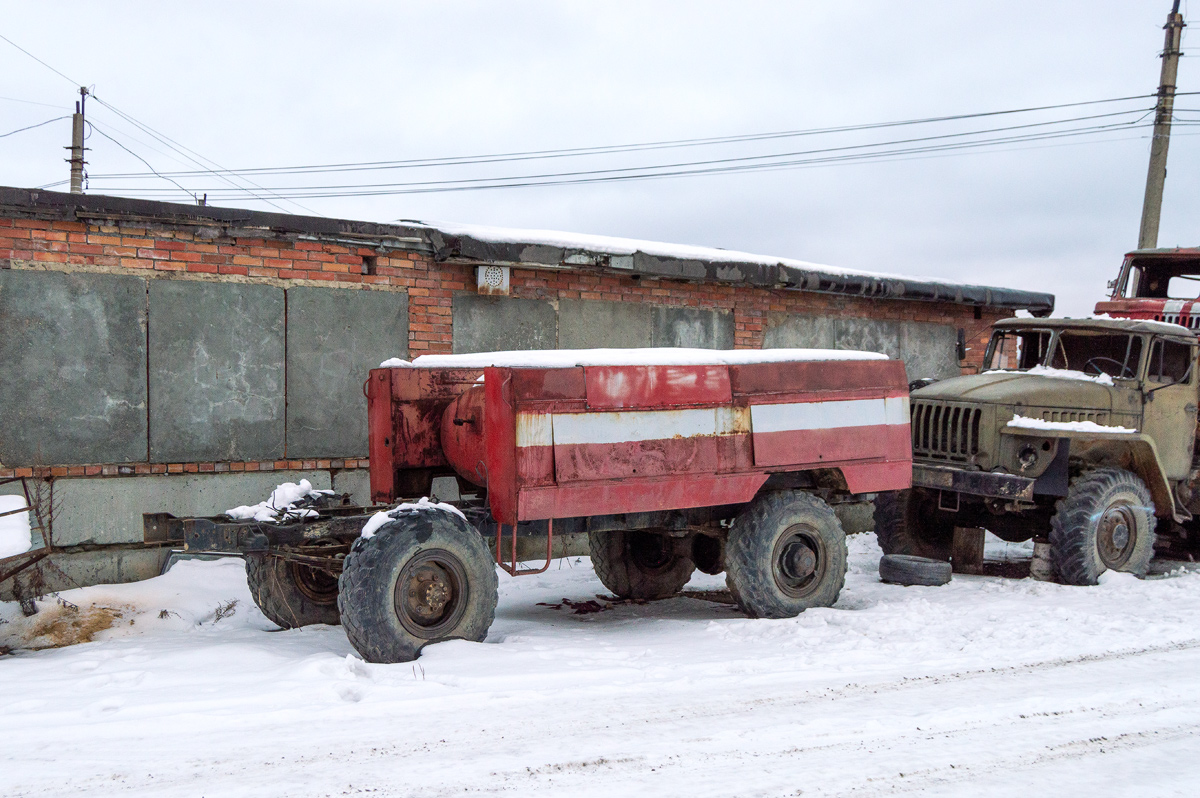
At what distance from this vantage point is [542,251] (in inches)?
362

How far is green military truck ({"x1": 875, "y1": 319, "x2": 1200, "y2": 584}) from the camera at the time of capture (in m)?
8.34

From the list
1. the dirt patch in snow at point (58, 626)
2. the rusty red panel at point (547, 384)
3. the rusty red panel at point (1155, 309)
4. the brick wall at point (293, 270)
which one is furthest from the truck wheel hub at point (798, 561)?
the rusty red panel at point (1155, 309)

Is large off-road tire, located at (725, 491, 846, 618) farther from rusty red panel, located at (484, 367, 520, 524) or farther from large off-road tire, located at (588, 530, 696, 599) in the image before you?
rusty red panel, located at (484, 367, 520, 524)

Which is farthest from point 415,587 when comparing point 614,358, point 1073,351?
point 1073,351

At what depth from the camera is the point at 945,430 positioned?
29.6 feet

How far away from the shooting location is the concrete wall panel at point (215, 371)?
7.64m

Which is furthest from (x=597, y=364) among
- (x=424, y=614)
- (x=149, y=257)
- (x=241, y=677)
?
(x=149, y=257)

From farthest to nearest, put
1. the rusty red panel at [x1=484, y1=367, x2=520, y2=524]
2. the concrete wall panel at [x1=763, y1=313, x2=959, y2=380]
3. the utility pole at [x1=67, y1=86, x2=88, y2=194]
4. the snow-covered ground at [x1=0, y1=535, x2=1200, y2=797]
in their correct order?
the utility pole at [x1=67, y1=86, x2=88, y2=194] < the concrete wall panel at [x1=763, y1=313, x2=959, y2=380] < the rusty red panel at [x1=484, y1=367, x2=520, y2=524] < the snow-covered ground at [x1=0, y1=535, x2=1200, y2=797]

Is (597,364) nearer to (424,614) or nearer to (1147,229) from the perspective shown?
(424,614)

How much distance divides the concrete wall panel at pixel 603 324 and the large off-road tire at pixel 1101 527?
430cm

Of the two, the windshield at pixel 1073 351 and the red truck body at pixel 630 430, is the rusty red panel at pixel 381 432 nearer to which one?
the red truck body at pixel 630 430

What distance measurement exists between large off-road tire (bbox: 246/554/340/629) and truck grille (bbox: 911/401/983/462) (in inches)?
214

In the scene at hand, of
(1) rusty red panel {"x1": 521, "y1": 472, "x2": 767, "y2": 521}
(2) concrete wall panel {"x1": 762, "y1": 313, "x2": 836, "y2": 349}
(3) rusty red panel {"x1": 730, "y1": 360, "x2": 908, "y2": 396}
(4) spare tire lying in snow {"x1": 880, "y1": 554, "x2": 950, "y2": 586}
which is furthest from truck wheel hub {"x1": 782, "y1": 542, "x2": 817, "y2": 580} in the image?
(2) concrete wall panel {"x1": 762, "y1": 313, "x2": 836, "y2": 349}

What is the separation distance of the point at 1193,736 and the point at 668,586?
4.18 meters
